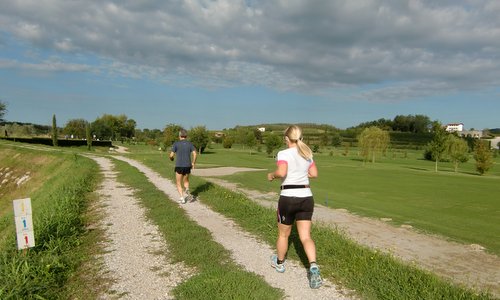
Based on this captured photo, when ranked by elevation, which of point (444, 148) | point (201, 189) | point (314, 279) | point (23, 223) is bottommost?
point (444, 148)

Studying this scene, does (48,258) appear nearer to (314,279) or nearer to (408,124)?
(314,279)

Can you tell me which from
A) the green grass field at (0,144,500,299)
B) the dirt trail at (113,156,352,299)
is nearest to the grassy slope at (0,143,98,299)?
the green grass field at (0,144,500,299)

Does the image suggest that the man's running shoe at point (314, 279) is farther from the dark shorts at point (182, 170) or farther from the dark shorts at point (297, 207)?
the dark shorts at point (182, 170)

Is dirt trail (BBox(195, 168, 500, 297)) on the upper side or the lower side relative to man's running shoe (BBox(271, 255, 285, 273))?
lower

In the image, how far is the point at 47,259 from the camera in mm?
5414

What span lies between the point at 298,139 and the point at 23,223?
436 centimetres

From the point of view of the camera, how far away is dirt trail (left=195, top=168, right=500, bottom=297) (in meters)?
6.61

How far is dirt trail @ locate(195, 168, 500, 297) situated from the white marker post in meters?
6.20

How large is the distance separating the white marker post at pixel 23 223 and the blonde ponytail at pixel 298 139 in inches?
161

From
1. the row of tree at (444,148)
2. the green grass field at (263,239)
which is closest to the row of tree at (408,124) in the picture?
the row of tree at (444,148)

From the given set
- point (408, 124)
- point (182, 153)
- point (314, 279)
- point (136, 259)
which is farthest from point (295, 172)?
point (408, 124)

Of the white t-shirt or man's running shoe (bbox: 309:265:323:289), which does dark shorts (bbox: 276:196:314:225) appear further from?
man's running shoe (bbox: 309:265:323:289)

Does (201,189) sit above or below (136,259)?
below

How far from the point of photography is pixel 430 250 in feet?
27.8
